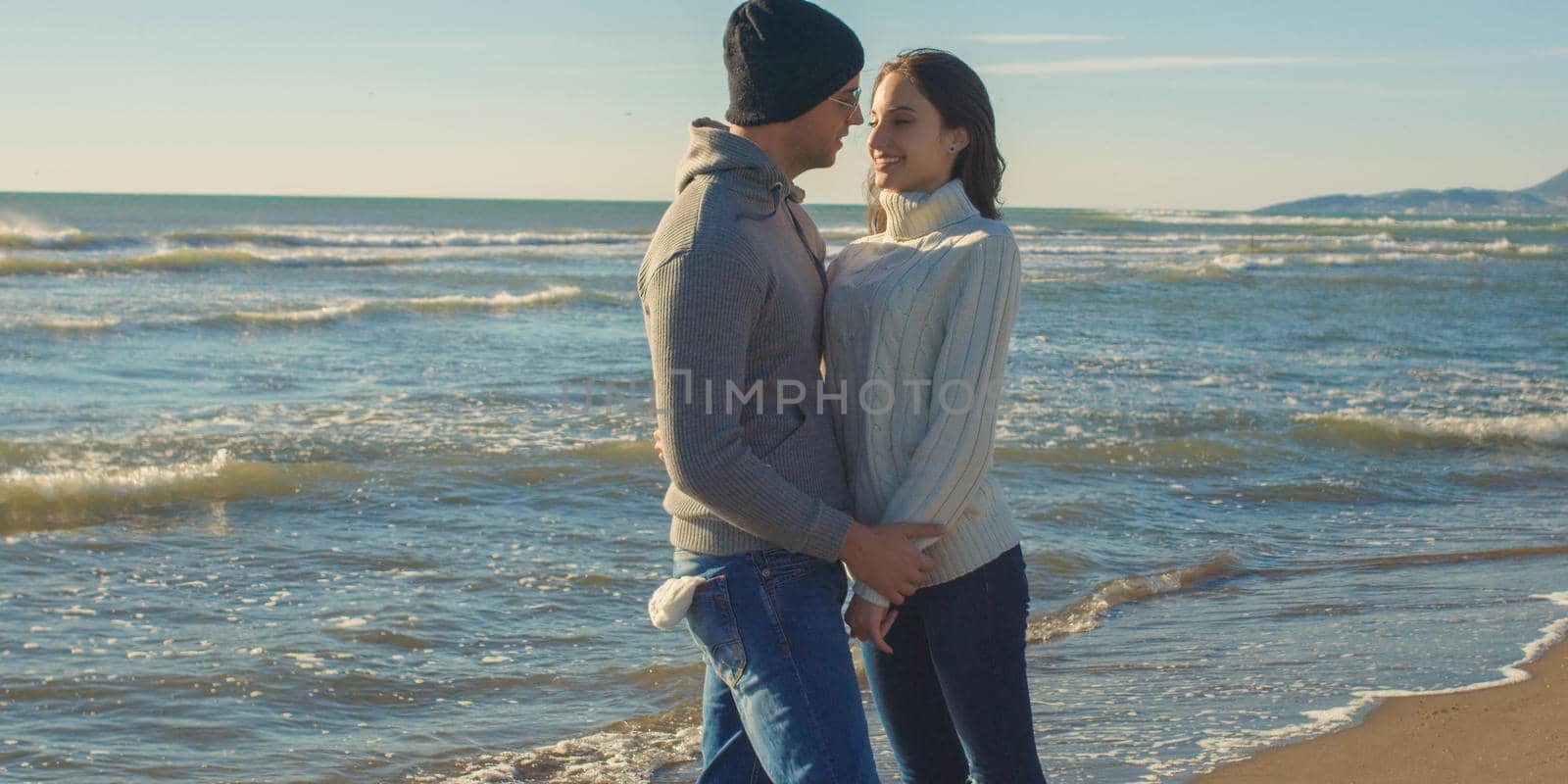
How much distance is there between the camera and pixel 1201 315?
20000 mm

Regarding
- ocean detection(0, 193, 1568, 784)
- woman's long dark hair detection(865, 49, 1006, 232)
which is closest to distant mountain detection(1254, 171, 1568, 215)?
ocean detection(0, 193, 1568, 784)

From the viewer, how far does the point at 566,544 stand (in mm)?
6824

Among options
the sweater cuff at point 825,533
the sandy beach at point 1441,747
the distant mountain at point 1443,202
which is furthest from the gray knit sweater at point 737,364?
the distant mountain at point 1443,202

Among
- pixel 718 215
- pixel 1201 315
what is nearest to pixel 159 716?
pixel 718 215

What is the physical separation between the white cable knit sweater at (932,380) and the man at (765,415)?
0.24 feet

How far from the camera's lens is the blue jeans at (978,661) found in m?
2.39

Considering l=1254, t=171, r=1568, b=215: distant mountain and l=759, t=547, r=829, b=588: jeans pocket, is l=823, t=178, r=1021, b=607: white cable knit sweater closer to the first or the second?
l=759, t=547, r=829, b=588: jeans pocket

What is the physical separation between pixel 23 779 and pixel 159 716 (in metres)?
0.52

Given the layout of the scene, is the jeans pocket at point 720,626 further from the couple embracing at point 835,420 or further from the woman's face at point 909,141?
the woman's face at point 909,141

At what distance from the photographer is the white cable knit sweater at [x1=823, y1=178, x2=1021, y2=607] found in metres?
2.31

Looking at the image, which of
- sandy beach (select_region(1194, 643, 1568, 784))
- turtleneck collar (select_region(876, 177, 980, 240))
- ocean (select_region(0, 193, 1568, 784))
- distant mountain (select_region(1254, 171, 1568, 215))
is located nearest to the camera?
turtleneck collar (select_region(876, 177, 980, 240))

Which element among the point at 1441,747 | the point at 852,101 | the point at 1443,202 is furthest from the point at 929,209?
the point at 1443,202

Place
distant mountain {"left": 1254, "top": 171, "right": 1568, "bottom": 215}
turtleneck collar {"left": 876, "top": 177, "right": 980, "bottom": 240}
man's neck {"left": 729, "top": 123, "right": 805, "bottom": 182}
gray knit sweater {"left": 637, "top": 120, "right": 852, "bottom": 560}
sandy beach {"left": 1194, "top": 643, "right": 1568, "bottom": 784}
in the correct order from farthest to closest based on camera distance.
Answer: distant mountain {"left": 1254, "top": 171, "right": 1568, "bottom": 215}
sandy beach {"left": 1194, "top": 643, "right": 1568, "bottom": 784}
turtleneck collar {"left": 876, "top": 177, "right": 980, "bottom": 240}
man's neck {"left": 729, "top": 123, "right": 805, "bottom": 182}
gray knit sweater {"left": 637, "top": 120, "right": 852, "bottom": 560}

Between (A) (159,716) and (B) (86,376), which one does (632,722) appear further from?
(B) (86,376)
